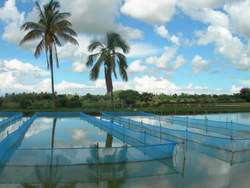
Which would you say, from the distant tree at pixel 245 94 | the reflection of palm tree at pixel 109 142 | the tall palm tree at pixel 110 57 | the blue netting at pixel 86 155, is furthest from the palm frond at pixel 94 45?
the distant tree at pixel 245 94

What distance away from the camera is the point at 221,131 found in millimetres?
19359

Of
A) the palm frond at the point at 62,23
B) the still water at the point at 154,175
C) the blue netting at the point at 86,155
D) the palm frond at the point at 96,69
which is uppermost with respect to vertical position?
the palm frond at the point at 62,23

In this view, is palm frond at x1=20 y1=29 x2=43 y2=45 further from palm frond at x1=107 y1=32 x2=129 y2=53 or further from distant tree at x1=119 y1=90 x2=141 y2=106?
distant tree at x1=119 y1=90 x2=141 y2=106

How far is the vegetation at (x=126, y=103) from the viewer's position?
1602 inches

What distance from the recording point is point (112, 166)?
9.88 m

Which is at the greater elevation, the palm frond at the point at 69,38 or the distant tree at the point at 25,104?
the palm frond at the point at 69,38

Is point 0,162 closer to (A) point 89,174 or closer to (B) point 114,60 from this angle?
(A) point 89,174

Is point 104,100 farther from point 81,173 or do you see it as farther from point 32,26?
point 81,173

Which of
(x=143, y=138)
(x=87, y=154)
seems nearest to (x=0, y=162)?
(x=87, y=154)

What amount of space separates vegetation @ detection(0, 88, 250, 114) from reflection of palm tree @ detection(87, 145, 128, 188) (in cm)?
2569

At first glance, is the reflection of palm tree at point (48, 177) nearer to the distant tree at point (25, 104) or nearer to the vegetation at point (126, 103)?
the vegetation at point (126, 103)

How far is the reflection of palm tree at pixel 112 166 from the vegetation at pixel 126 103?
25.7 meters

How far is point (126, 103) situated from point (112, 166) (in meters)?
41.7

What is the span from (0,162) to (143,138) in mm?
5998
